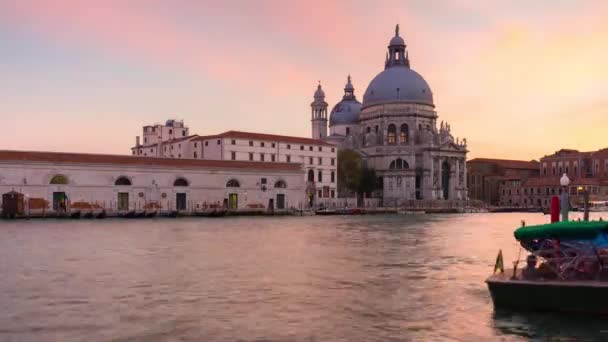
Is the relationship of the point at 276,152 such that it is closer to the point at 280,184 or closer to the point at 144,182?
the point at 280,184

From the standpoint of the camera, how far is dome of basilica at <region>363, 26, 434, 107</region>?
101812 millimetres

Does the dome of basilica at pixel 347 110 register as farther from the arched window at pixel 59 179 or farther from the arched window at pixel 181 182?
the arched window at pixel 59 179

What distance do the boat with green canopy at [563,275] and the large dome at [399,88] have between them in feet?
291

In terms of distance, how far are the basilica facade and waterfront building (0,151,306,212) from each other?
30.3 m

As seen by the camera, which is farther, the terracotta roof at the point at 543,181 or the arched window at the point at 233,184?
the terracotta roof at the point at 543,181

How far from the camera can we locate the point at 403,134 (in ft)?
334

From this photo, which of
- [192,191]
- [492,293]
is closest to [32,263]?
[492,293]

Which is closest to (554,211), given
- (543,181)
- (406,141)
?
(406,141)

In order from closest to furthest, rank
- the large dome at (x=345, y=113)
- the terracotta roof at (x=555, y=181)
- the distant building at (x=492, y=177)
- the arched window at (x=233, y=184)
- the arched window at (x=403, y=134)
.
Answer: the arched window at (x=233, y=184)
the arched window at (x=403, y=134)
the terracotta roof at (x=555, y=181)
the large dome at (x=345, y=113)
the distant building at (x=492, y=177)

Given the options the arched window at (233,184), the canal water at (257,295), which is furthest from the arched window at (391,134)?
the canal water at (257,295)

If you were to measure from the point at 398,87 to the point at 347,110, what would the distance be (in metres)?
17.7

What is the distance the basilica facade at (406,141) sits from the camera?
320ft

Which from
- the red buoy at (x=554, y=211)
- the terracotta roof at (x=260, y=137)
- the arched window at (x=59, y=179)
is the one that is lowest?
the red buoy at (x=554, y=211)

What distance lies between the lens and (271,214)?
66.8 m
